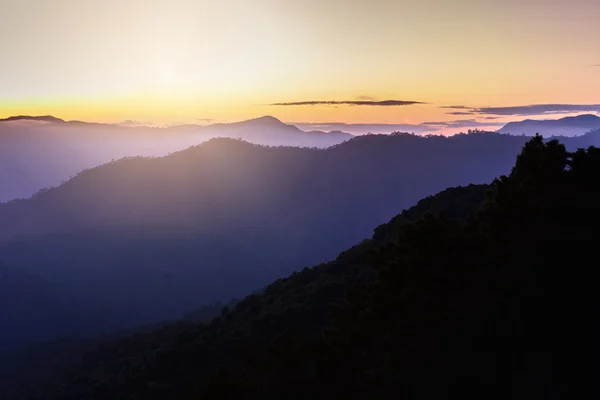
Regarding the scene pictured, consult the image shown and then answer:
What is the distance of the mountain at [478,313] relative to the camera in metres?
14.9

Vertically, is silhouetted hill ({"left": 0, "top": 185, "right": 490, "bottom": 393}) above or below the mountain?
below

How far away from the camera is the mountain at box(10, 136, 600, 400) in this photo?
1488 centimetres

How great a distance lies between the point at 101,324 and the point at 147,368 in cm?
13933

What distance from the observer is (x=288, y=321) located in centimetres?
4731

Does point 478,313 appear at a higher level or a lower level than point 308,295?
higher

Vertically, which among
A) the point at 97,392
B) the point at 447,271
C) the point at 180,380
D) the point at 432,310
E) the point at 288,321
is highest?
the point at 447,271

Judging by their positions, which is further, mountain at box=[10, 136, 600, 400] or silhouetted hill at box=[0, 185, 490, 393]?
silhouetted hill at box=[0, 185, 490, 393]

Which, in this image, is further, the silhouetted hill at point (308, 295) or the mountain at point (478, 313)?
the silhouetted hill at point (308, 295)

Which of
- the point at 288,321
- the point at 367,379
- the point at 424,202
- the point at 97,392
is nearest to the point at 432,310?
the point at 367,379

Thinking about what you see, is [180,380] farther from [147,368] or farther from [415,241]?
[415,241]

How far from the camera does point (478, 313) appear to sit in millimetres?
16109

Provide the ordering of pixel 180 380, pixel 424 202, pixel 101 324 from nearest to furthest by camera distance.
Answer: pixel 180 380 < pixel 424 202 < pixel 101 324

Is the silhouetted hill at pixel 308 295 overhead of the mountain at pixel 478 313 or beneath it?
beneath

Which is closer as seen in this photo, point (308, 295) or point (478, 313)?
point (478, 313)
